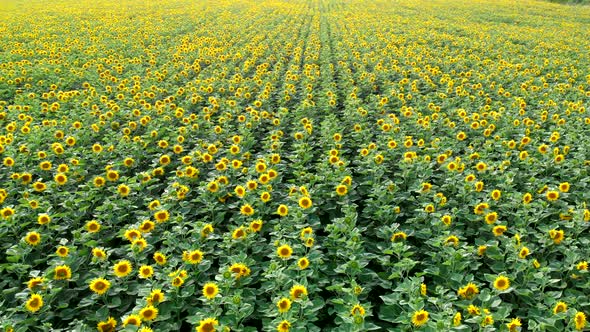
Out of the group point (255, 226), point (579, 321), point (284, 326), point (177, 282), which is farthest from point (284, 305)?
point (579, 321)

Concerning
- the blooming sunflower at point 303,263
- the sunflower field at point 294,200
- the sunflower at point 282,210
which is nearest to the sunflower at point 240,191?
the sunflower field at point 294,200

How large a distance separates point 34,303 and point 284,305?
170 cm

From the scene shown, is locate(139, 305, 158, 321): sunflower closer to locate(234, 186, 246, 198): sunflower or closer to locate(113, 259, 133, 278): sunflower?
locate(113, 259, 133, 278): sunflower

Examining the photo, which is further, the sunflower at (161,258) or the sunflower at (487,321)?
the sunflower at (161,258)

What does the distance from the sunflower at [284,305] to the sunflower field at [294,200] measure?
15 mm

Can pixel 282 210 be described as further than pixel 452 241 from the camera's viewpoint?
Yes

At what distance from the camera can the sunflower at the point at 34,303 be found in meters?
2.76

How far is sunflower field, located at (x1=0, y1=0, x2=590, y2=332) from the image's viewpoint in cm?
291

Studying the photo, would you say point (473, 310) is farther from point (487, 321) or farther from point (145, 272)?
point (145, 272)

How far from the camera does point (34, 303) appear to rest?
9.15 feet

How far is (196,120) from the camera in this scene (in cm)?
632

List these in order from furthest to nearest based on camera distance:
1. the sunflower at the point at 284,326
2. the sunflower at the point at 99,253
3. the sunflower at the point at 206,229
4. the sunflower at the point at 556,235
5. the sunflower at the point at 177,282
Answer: the sunflower at the point at 206,229 < the sunflower at the point at 556,235 < the sunflower at the point at 99,253 < the sunflower at the point at 177,282 < the sunflower at the point at 284,326

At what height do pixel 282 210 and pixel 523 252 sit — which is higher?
pixel 282 210

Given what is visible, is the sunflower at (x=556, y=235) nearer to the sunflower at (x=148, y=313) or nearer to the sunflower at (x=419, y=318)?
the sunflower at (x=419, y=318)
